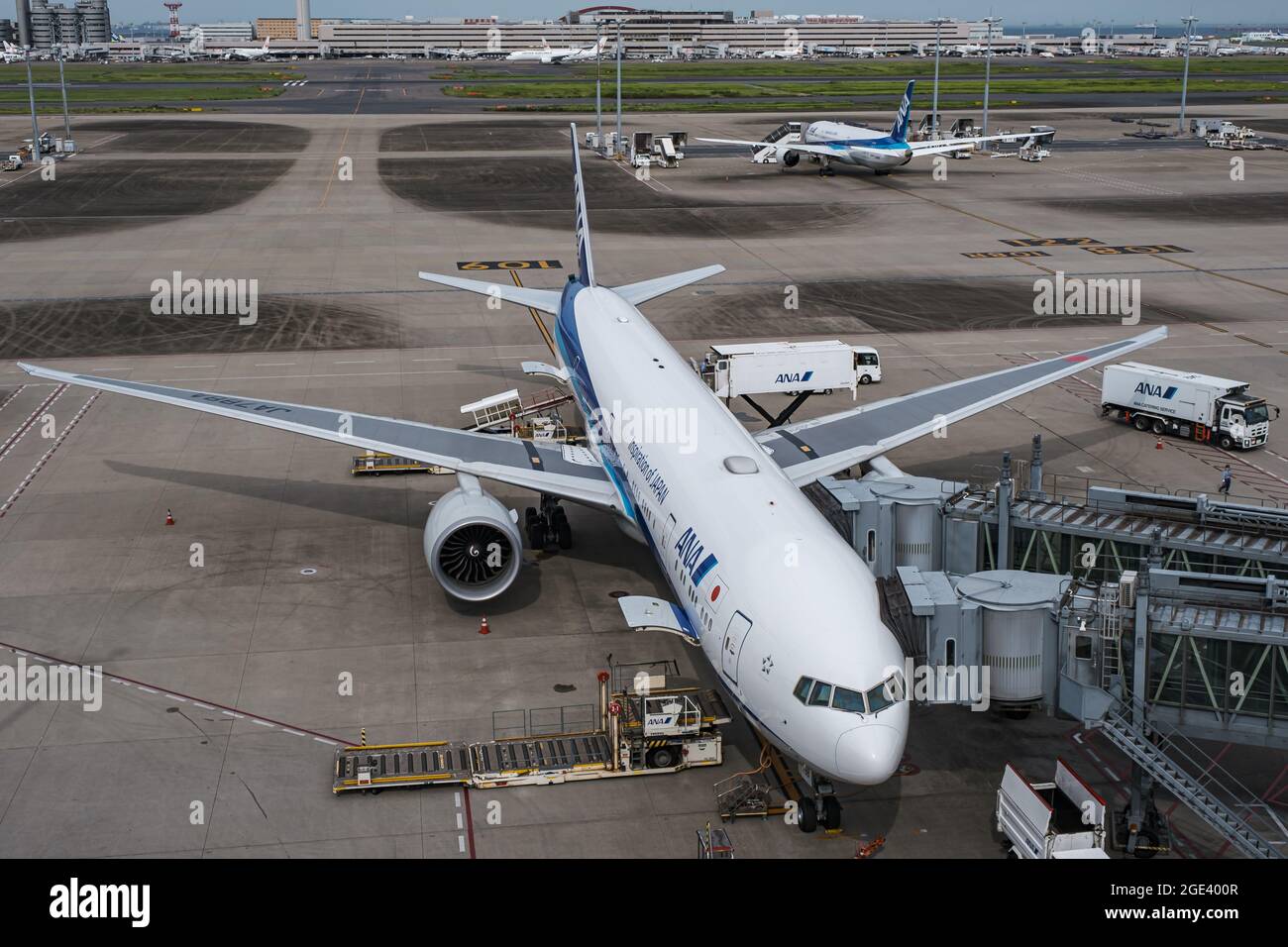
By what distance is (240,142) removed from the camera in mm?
129500

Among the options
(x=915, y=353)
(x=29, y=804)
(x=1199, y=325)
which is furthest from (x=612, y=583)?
(x=1199, y=325)

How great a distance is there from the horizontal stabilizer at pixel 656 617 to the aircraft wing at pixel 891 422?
7221mm

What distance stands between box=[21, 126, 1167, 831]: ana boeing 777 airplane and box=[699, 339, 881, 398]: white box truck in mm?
3827

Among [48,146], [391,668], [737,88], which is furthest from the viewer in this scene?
[737,88]

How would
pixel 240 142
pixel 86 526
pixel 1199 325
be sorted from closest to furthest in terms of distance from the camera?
pixel 86 526, pixel 1199 325, pixel 240 142

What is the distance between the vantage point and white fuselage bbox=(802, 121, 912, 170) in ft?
344

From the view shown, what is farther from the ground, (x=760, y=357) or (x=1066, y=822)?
(x=760, y=357)

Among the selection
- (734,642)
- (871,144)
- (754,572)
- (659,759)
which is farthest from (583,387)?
(871,144)

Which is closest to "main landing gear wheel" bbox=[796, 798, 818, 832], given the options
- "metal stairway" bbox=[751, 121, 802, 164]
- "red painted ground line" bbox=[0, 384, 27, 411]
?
"red painted ground line" bbox=[0, 384, 27, 411]

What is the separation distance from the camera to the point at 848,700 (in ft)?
65.6

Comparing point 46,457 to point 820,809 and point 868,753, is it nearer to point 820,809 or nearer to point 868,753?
point 820,809

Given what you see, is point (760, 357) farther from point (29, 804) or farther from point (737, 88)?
point (737, 88)

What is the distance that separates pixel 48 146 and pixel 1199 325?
100 m

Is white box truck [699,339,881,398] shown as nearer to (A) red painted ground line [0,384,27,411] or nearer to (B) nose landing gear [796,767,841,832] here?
(B) nose landing gear [796,767,841,832]
